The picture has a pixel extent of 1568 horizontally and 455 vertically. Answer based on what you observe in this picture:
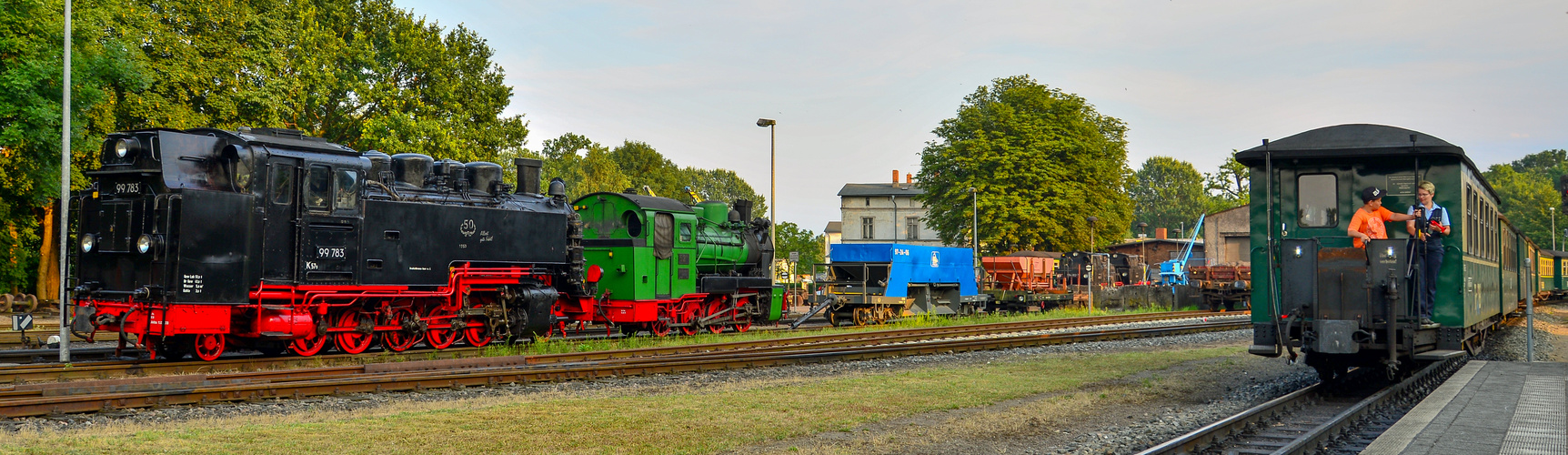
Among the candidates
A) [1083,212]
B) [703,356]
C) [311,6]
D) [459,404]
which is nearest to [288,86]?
[311,6]

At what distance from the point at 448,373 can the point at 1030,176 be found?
123ft

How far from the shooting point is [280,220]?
13250 millimetres

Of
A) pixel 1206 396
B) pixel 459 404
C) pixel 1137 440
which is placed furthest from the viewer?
pixel 1206 396

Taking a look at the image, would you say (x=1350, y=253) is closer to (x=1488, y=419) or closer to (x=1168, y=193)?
(x=1488, y=419)

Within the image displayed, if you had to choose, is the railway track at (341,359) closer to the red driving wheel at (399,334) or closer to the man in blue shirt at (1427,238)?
→ the red driving wheel at (399,334)

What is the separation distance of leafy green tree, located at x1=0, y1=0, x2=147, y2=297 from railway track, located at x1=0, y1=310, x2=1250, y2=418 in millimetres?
12770

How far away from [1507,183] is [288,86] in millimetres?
113541

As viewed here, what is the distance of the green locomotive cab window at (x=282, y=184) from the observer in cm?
1323

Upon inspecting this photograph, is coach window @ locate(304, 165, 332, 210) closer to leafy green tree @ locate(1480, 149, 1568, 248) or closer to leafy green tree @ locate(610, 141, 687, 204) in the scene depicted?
leafy green tree @ locate(610, 141, 687, 204)

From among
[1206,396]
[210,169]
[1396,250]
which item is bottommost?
[1206,396]

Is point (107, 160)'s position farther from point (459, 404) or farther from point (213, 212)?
point (459, 404)

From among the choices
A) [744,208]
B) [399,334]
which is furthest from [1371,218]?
[744,208]

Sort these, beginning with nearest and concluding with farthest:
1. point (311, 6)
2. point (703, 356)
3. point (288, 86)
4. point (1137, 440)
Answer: point (1137, 440) → point (703, 356) → point (288, 86) → point (311, 6)

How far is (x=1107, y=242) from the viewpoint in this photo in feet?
160
